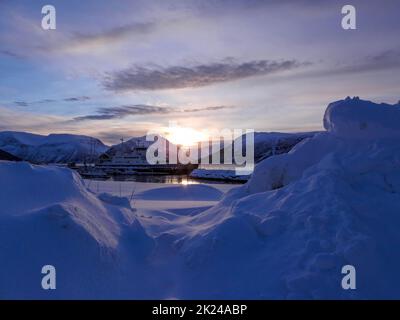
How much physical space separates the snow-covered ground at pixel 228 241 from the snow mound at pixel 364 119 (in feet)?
0.20

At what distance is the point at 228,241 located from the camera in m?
5.86

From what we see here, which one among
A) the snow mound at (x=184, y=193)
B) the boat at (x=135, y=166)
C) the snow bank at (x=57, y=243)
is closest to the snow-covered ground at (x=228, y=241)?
the snow bank at (x=57, y=243)

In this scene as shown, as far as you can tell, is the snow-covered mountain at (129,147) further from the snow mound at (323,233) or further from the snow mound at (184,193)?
the snow mound at (323,233)

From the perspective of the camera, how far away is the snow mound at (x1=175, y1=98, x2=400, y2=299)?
476 cm

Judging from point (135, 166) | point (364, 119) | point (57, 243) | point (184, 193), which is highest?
point (135, 166)

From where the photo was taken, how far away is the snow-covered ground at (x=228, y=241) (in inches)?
185

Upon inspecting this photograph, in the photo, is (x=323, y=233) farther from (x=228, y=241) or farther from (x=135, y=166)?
(x=135, y=166)

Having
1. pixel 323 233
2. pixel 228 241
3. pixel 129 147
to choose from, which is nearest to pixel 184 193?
pixel 228 241

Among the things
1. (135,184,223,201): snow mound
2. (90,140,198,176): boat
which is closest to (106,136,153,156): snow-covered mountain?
(90,140,198,176): boat

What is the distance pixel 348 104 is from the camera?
8.74 m

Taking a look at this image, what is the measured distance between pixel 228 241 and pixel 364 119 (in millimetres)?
4664
